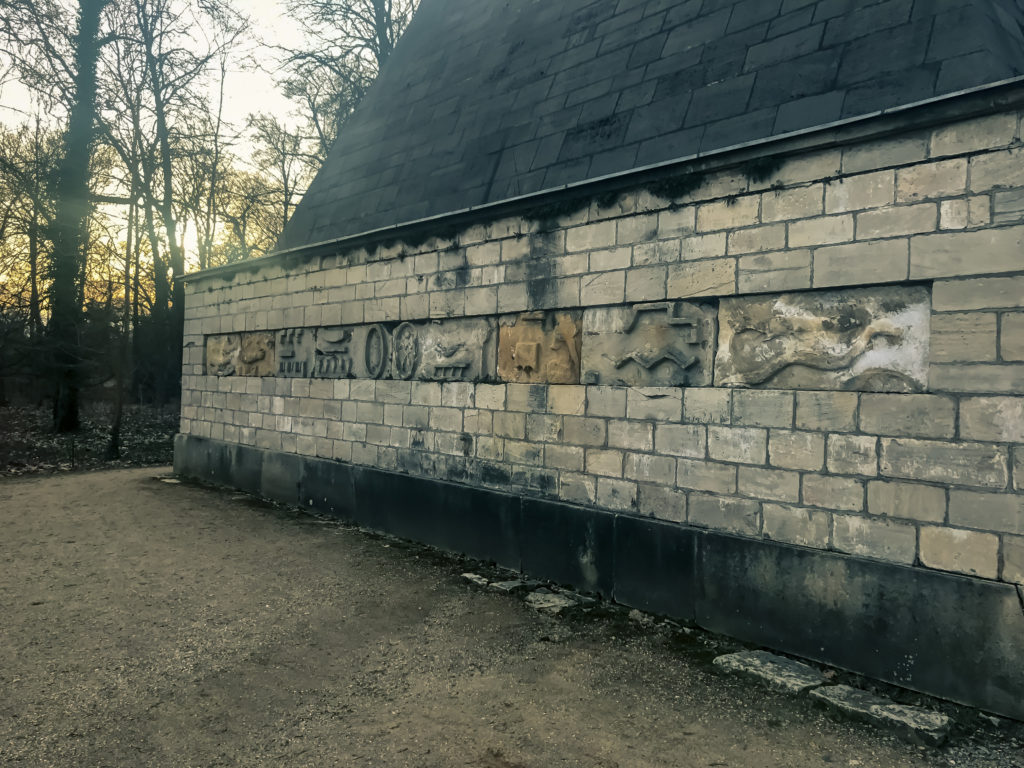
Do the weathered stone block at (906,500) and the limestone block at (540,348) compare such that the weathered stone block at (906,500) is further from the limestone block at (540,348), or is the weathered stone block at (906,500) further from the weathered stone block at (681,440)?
the limestone block at (540,348)

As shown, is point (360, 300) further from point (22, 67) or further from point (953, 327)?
point (22, 67)

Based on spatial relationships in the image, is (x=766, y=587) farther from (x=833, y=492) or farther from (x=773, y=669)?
(x=833, y=492)

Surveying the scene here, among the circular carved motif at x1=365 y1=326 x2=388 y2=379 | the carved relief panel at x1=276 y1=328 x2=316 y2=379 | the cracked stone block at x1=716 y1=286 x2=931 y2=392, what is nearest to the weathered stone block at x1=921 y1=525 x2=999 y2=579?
the cracked stone block at x1=716 y1=286 x2=931 y2=392

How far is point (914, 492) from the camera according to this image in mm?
4023

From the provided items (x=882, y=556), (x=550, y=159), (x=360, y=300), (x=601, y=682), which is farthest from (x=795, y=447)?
(x=360, y=300)

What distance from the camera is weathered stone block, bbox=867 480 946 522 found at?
3.94 meters

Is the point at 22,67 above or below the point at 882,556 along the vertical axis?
above

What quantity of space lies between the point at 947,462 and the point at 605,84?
15.0 feet

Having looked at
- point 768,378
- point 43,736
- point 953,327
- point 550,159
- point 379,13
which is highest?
point 379,13

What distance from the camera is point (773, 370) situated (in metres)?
4.66

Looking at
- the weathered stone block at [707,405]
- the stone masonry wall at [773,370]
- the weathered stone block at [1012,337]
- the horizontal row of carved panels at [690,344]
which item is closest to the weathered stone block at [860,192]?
the stone masonry wall at [773,370]

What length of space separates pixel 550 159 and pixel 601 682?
4.69 metres

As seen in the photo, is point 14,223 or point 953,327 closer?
point 953,327

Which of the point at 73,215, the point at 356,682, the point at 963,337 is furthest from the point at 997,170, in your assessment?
the point at 73,215
